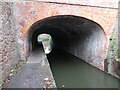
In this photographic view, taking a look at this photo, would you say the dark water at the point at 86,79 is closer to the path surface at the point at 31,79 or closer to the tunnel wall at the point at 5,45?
the path surface at the point at 31,79

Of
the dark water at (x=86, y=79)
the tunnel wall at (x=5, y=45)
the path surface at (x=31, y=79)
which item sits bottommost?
the dark water at (x=86, y=79)

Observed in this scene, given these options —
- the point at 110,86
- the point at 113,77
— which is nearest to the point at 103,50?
the point at 113,77

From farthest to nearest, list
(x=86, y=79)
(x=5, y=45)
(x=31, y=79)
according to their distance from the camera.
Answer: (x=86, y=79), (x=5, y=45), (x=31, y=79)

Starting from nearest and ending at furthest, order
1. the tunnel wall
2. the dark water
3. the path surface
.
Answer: the path surface
the tunnel wall
the dark water

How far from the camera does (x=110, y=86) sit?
8516 millimetres

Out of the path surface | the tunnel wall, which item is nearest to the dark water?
the path surface

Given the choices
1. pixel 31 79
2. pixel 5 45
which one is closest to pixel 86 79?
A: pixel 31 79

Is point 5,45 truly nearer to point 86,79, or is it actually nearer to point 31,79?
point 31,79

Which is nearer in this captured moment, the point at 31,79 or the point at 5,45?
the point at 31,79

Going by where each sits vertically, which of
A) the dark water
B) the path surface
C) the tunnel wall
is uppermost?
the tunnel wall

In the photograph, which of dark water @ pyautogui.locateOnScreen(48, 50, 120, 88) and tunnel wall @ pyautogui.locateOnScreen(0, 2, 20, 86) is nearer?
tunnel wall @ pyautogui.locateOnScreen(0, 2, 20, 86)

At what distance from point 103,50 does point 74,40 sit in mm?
6961

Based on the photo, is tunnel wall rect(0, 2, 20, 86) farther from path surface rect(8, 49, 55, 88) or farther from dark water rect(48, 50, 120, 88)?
dark water rect(48, 50, 120, 88)

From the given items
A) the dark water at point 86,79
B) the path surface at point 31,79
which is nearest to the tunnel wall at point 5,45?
the path surface at point 31,79
